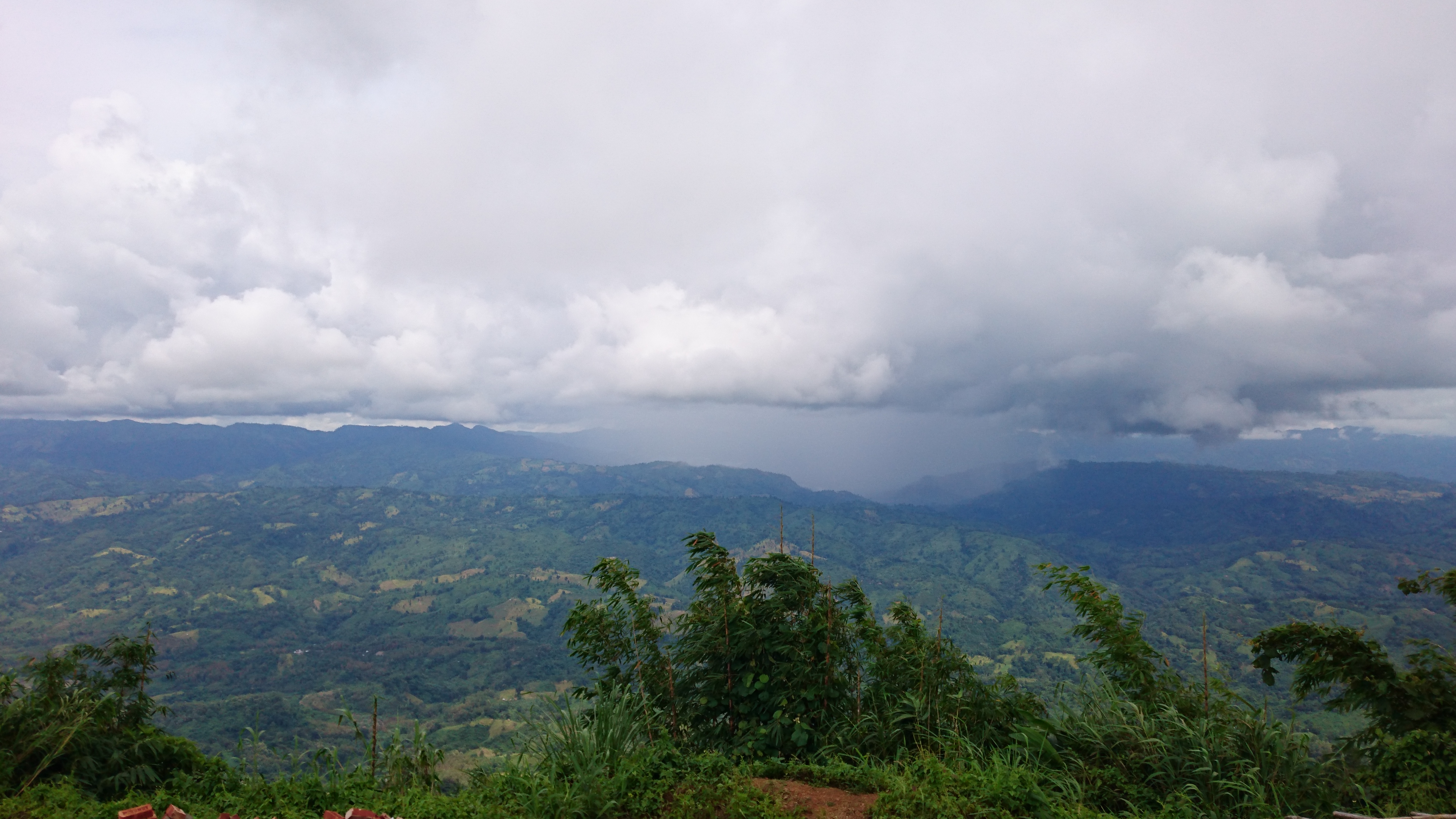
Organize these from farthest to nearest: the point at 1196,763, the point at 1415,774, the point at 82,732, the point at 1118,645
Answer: the point at 1118,645, the point at 1196,763, the point at 82,732, the point at 1415,774

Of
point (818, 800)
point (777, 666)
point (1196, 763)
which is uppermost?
point (777, 666)

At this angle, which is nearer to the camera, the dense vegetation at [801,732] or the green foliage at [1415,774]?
the green foliage at [1415,774]

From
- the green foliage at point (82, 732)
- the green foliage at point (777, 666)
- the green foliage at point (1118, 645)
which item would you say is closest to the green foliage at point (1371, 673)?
the green foliage at point (1118, 645)

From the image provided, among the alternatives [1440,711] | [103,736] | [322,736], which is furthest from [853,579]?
[322,736]

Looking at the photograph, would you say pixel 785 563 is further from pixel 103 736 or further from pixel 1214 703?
pixel 103 736

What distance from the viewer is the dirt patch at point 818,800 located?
17.1 ft

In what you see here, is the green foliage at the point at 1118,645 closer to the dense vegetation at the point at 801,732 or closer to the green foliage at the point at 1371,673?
the dense vegetation at the point at 801,732

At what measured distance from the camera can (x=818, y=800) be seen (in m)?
5.54

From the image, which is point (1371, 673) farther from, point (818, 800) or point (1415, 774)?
point (818, 800)

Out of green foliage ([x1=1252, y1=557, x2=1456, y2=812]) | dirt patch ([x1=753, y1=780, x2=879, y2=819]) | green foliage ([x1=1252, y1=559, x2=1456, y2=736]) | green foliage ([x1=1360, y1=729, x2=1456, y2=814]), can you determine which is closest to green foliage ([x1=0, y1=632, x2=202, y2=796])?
dirt patch ([x1=753, y1=780, x2=879, y2=819])

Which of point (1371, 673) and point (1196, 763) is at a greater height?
point (1371, 673)

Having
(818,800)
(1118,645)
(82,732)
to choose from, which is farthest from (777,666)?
(82,732)

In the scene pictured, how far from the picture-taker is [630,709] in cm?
695

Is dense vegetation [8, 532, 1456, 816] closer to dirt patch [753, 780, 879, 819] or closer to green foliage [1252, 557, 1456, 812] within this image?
green foliage [1252, 557, 1456, 812]
